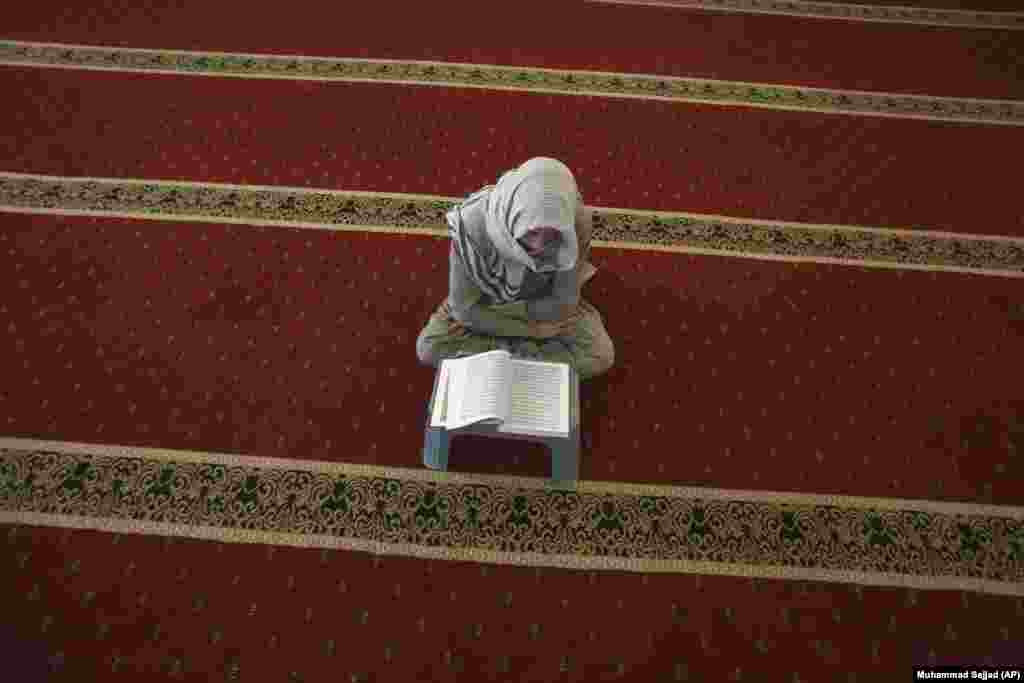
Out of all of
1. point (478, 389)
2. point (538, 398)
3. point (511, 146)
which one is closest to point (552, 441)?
point (538, 398)

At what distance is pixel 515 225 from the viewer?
4.33ft

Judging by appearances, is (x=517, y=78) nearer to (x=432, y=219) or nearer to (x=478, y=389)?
(x=432, y=219)

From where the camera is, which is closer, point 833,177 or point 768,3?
point 833,177

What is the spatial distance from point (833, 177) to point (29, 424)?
8.24 feet

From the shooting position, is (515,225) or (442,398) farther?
(442,398)

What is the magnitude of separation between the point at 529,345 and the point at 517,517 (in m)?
0.43

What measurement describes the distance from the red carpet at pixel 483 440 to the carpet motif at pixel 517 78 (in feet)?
0.14

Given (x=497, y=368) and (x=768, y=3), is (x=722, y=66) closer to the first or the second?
(x=768, y=3)

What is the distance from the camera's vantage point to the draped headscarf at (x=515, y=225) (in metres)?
1.28

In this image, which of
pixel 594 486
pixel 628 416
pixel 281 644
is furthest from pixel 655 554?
pixel 281 644

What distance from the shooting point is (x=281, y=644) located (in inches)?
55.3

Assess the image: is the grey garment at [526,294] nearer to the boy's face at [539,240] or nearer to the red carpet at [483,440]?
the boy's face at [539,240]

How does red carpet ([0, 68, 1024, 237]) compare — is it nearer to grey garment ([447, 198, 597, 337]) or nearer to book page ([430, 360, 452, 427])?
grey garment ([447, 198, 597, 337])

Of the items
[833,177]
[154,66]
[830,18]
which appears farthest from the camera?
[830,18]
